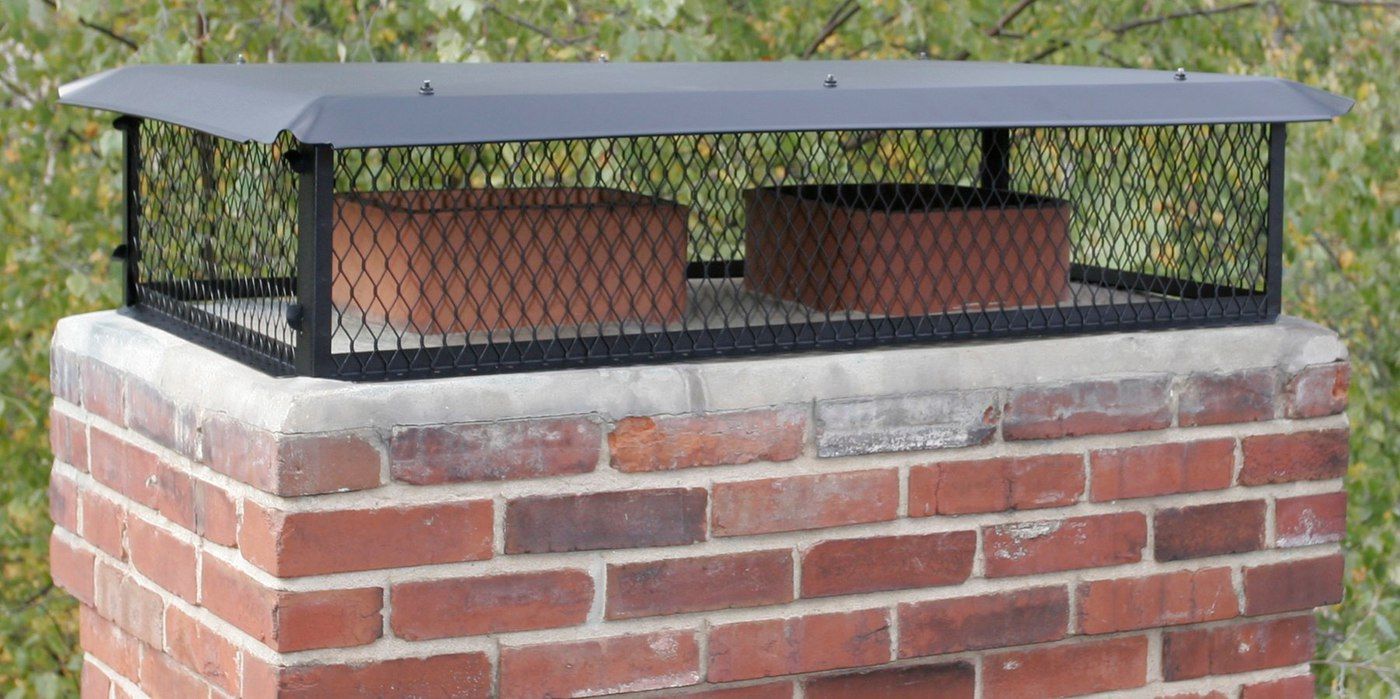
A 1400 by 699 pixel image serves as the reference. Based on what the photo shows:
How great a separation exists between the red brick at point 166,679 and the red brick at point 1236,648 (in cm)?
107

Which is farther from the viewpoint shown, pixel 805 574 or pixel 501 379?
pixel 805 574

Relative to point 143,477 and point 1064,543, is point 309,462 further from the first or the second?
point 1064,543

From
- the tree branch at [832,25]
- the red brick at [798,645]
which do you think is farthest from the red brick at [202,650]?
the tree branch at [832,25]

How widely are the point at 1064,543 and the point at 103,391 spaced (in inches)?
42.3

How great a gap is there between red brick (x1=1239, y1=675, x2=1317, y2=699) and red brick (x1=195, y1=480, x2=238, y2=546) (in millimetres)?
1169

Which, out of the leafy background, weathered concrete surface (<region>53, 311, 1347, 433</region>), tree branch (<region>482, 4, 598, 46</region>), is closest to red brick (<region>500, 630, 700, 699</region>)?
weathered concrete surface (<region>53, 311, 1347, 433</region>)

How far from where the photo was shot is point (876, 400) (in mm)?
1961

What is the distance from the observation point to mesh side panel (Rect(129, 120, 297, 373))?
1.94m

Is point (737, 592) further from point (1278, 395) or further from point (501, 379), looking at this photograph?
point (1278, 395)

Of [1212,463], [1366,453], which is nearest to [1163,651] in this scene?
[1212,463]

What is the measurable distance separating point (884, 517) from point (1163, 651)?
420 millimetres

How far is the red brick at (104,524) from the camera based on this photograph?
2.10 metres

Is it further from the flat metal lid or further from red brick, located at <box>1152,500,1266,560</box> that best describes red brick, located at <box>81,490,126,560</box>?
red brick, located at <box>1152,500,1266,560</box>

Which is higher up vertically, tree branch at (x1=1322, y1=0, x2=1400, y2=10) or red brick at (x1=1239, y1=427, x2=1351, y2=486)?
tree branch at (x1=1322, y1=0, x2=1400, y2=10)
